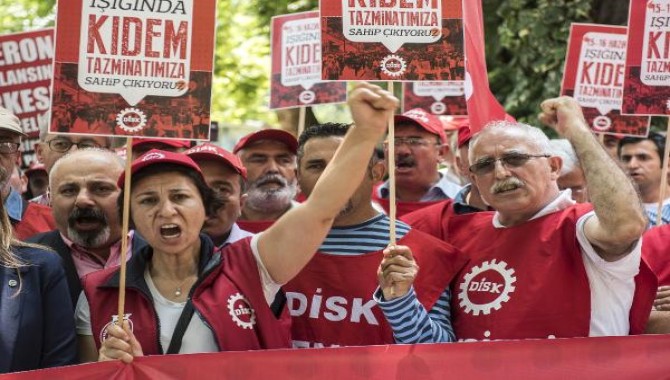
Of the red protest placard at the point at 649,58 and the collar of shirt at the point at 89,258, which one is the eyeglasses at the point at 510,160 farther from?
the collar of shirt at the point at 89,258

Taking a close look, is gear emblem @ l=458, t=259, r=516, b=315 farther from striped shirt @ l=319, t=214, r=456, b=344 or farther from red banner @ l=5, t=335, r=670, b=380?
red banner @ l=5, t=335, r=670, b=380

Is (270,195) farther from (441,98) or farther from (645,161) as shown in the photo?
(645,161)

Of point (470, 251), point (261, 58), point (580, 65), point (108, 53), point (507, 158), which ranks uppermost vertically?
point (261, 58)

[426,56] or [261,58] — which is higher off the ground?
[261,58]

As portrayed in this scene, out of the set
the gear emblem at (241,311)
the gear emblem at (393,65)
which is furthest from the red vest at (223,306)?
the gear emblem at (393,65)

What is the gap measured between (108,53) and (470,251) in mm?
1776

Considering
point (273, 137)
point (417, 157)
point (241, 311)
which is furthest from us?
point (417, 157)

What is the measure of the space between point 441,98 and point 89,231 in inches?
144

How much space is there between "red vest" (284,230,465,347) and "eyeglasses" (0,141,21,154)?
4.72ft

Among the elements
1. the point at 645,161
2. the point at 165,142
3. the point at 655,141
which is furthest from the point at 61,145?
the point at 655,141

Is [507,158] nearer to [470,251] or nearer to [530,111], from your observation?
[470,251]

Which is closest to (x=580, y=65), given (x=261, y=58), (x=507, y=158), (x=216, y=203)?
(x=507, y=158)

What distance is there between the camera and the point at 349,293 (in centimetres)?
517

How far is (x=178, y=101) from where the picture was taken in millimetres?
5043
